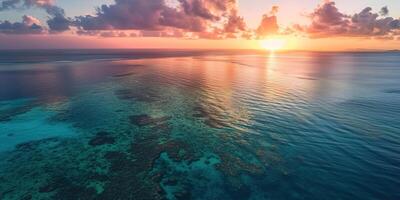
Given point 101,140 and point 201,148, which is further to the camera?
point 101,140

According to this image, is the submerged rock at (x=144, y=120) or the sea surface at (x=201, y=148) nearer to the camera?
the sea surface at (x=201, y=148)

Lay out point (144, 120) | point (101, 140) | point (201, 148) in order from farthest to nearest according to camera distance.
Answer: point (144, 120), point (101, 140), point (201, 148)

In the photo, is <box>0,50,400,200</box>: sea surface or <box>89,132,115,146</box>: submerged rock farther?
<box>89,132,115,146</box>: submerged rock

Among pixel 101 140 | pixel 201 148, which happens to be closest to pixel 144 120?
pixel 101 140

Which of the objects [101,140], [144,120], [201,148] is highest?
[144,120]

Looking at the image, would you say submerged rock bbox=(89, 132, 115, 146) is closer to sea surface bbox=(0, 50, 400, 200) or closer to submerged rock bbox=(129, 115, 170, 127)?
sea surface bbox=(0, 50, 400, 200)

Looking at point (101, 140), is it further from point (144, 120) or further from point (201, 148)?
point (201, 148)

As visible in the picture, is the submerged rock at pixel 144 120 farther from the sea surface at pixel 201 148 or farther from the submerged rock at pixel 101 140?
the submerged rock at pixel 101 140

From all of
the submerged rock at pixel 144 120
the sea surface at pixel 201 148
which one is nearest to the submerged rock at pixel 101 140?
the sea surface at pixel 201 148

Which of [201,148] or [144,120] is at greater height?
[144,120]

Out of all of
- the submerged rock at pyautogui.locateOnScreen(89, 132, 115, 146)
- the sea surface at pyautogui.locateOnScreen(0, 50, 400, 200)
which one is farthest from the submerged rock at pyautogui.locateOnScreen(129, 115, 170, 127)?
the submerged rock at pyautogui.locateOnScreen(89, 132, 115, 146)

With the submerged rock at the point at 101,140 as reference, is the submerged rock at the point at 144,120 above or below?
above
